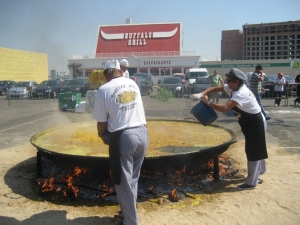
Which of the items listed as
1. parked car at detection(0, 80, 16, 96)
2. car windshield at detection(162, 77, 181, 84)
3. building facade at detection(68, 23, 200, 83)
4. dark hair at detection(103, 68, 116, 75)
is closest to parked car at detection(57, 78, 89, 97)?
car windshield at detection(162, 77, 181, 84)

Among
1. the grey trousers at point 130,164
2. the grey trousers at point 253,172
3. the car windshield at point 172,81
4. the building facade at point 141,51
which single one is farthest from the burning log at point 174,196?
the building facade at point 141,51

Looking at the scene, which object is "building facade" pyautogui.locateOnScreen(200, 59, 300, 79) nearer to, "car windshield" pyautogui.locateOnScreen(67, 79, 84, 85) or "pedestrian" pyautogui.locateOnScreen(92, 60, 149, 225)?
"car windshield" pyautogui.locateOnScreen(67, 79, 84, 85)

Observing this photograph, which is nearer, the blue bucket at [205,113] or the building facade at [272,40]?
the blue bucket at [205,113]

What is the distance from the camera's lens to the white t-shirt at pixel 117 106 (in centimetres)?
Answer: 312

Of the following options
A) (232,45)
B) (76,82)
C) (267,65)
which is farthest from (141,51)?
(76,82)

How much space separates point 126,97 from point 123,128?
31 centimetres

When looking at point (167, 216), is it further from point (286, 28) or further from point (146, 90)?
point (286, 28)

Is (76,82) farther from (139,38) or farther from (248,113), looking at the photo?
(248,113)

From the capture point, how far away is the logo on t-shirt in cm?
312

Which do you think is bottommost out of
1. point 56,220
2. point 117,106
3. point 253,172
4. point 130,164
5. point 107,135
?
point 56,220

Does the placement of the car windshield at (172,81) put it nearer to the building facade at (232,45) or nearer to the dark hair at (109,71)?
the building facade at (232,45)

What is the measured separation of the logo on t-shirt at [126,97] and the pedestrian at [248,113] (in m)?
1.37

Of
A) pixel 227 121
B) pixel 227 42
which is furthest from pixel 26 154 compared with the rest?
pixel 227 42

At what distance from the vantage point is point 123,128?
10.2 feet
